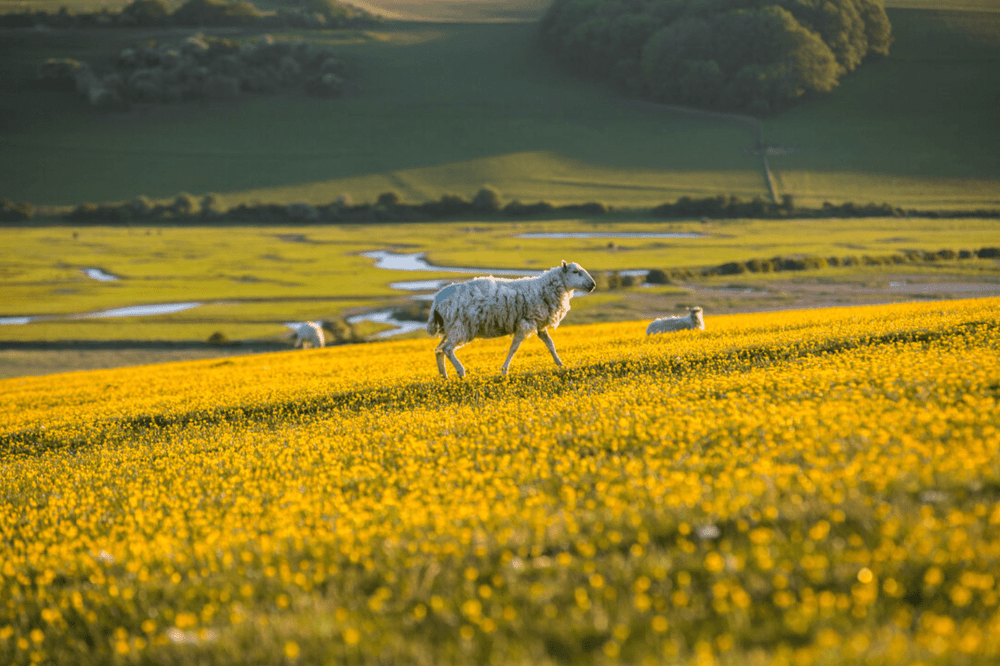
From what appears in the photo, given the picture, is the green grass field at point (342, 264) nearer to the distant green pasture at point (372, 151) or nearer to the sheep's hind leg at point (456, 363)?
the distant green pasture at point (372, 151)

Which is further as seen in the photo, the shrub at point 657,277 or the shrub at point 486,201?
the shrub at point 486,201

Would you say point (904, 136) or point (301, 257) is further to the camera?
point (904, 136)

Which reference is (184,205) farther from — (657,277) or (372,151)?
(657,277)

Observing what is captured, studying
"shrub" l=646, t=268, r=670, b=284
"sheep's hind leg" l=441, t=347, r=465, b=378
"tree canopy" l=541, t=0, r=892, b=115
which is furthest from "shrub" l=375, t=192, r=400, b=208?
"sheep's hind leg" l=441, t=347, r=465, b=378

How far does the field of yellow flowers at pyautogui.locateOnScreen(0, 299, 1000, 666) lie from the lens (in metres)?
5.68

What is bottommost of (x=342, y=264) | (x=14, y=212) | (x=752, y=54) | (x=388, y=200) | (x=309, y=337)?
(x=309, y=337)

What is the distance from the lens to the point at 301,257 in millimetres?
98500

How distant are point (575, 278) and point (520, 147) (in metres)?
164

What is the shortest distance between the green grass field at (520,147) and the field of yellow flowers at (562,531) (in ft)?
443

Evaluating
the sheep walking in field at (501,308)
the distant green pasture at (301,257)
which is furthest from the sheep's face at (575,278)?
the distant green pasture at (301,257)

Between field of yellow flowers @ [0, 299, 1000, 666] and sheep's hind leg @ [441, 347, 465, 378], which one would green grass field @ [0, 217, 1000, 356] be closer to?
sheep's hind leg @ [441, 347, 465, 378]

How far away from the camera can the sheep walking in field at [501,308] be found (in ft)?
59.6

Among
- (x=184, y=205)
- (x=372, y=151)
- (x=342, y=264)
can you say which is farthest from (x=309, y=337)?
(x=372, y=151)

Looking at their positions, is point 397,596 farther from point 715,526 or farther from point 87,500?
point 87,500
